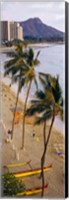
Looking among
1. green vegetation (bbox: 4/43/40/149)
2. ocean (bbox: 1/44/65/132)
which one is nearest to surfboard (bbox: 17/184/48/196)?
ocean (bbox: 1/44/65/132)

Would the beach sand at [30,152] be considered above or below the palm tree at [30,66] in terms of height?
below

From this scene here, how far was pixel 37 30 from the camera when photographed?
2.62m

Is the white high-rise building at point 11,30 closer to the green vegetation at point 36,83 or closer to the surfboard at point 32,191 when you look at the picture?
the green vegetation at point 36,83

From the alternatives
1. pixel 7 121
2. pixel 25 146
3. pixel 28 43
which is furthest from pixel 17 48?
pixel 25 146

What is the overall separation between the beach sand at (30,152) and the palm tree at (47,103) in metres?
0.04

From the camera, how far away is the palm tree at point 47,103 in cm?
261

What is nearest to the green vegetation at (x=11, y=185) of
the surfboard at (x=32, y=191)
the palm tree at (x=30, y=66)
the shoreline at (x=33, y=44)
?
the surfboard at (x=32, y=191)

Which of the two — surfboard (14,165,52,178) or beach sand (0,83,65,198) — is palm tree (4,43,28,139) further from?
surfboard (14,165,52,178)

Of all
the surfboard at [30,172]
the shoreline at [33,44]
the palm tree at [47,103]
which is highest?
the shoreline at [33,44]

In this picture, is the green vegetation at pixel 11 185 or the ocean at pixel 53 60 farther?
the green vegetation at pixel 11 185

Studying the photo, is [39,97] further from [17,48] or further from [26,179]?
[26,179]

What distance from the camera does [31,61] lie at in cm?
262

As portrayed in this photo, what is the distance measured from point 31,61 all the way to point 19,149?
0.61 meters

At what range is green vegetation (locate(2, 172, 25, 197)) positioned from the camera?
268 centimetres
